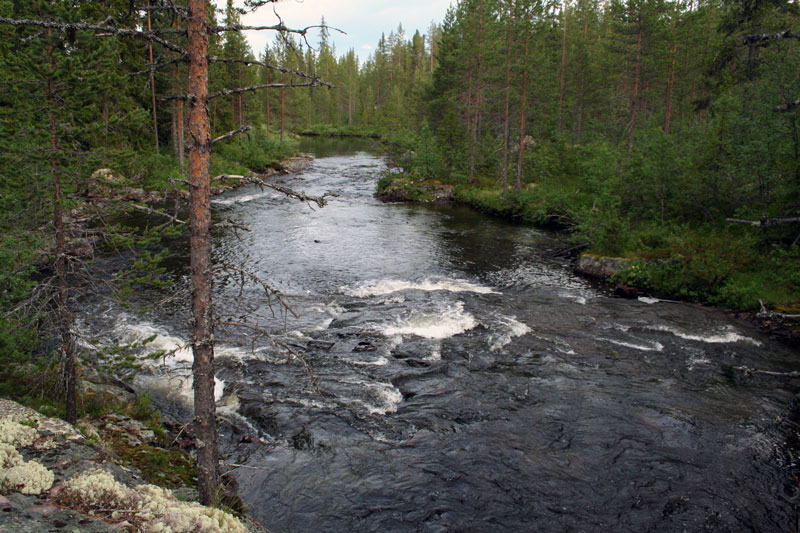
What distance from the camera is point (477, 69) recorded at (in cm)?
4162

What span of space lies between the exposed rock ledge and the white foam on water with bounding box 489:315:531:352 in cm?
Answer: 1005

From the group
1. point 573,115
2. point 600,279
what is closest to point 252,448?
point 600,279

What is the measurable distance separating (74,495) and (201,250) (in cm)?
289

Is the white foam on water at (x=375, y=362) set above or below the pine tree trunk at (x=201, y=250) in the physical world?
below

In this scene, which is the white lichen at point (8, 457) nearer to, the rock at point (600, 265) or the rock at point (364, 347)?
the rock at point (364, 347)

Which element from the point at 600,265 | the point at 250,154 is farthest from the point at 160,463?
the point at 250,154

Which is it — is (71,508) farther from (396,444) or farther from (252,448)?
(396,444)

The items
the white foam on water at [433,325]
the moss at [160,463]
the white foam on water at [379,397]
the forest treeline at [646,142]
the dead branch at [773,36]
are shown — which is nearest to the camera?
the dead branch at [773,36]

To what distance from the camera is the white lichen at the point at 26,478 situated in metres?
5.14

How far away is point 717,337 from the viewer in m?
14.9

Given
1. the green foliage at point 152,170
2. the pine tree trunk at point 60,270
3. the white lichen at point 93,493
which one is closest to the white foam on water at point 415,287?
the pine tree trunk at point 60,270

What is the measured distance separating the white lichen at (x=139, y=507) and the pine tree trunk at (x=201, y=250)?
2.56ft

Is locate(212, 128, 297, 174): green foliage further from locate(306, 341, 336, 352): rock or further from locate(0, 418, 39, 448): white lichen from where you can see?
locate(0, 418, 39, 448): white lichen

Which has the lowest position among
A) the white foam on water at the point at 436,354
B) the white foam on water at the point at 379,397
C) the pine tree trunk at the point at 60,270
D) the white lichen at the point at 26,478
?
the white foam on water at the point at 379,397
